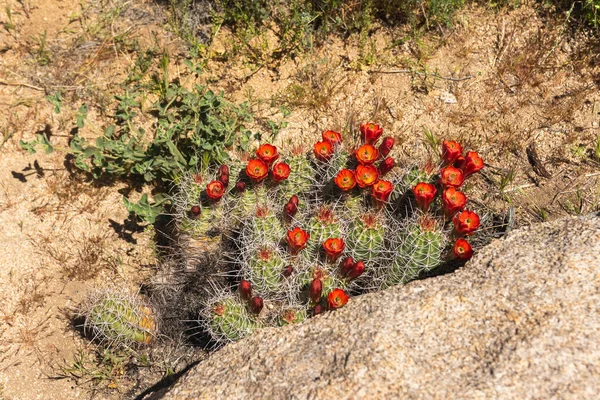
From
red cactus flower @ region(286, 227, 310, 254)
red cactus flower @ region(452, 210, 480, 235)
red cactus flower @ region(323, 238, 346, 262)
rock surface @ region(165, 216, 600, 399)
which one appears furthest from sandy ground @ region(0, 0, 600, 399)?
red cactus flower @ region(323, 238, 346, 262)

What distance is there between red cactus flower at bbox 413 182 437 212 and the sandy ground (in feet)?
3.70

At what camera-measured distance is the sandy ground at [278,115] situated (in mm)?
3941

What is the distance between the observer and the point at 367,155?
3.48 metres

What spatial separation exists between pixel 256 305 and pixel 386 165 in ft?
3.86

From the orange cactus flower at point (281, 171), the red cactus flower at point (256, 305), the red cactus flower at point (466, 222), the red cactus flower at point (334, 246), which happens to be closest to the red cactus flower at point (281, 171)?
the orange cactus flower at point (281, 171)

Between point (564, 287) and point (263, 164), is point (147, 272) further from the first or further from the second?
point (564, 287)

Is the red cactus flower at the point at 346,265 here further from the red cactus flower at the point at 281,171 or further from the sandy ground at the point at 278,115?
the sandy ground at the point at 278,115

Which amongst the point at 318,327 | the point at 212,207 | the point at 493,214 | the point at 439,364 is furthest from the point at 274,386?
the point at 493,214

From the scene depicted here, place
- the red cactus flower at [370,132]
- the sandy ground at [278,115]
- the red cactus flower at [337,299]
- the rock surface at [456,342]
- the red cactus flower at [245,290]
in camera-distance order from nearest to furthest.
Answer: the rock surface at [456,342] → the red cactus flower at [337,299] → the red cactus flower at [245,290] → the red cactus flower at [370,132] → the sandy ground at [278,115]

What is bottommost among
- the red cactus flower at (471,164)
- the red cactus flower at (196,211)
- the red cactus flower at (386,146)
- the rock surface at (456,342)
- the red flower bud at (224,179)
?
the rock surface at (456,342)

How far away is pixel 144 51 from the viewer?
490cm

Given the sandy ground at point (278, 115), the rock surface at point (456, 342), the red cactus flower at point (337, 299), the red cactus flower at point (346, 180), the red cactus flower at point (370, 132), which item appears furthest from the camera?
the sandy ground at point (278, 115)

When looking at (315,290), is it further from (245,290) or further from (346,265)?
(245,290)

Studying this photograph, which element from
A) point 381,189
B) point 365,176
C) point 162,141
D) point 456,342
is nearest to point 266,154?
point 365,176
